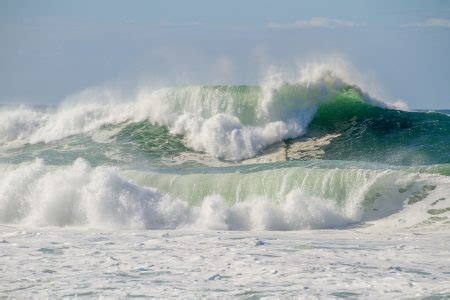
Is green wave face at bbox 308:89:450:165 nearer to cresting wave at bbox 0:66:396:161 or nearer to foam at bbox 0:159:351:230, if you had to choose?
cresting wave at bbox 0:66:396:161

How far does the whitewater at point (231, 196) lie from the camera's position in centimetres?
869

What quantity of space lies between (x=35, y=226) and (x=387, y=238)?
23.7 ft

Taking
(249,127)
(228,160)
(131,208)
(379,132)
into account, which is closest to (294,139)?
(249,127)

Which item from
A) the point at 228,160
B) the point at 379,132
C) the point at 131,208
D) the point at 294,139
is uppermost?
the point at 379,132

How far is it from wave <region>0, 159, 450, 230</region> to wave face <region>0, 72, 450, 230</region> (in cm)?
3

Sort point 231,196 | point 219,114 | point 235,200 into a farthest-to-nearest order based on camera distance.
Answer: point 219,114, point 231,196, point 235,200

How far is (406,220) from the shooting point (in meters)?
13.3

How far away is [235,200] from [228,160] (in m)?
7.30

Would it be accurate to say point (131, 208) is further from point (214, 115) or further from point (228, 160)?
point (214, 115)

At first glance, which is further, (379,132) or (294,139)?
(294,139)

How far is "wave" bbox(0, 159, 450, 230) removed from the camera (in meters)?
14.0

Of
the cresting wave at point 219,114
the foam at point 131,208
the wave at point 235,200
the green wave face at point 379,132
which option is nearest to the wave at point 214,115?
the cresting wave at point 219,114

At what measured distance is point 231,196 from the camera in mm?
15867

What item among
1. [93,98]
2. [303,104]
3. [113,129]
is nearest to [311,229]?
[303,104]
